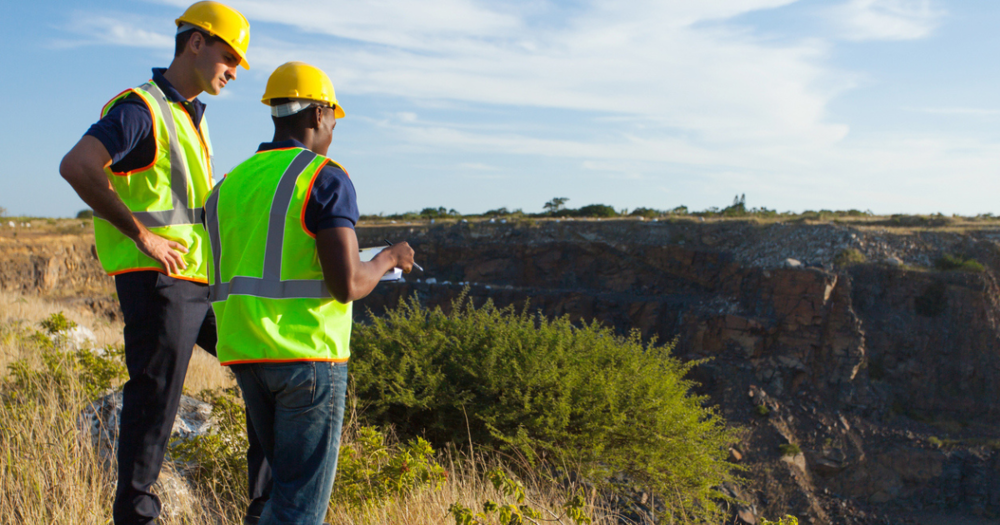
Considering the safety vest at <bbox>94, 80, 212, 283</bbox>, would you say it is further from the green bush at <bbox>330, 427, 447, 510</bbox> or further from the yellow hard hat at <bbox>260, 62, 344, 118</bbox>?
the green bush at <bbox>330, 427, 447, 510</bbox>

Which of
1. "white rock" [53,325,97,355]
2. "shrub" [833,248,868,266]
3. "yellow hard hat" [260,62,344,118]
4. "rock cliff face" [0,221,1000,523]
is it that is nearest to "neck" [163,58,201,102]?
"yellow hard hat" [260,62,344,118]

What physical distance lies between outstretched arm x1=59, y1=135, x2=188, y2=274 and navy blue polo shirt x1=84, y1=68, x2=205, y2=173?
0.04 metres

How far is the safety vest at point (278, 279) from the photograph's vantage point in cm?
176

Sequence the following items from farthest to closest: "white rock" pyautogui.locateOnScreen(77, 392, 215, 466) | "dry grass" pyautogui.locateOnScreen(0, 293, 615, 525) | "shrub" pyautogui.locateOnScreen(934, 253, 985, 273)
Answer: "shrub" pyautogui.locateOnScreen(934, 253, 985, 273) → "white rock" pyautogui.locateOnScreen(77, 392, 215, 466) → "dry grass" pyautogui.locateOnScreen(0, 293, 615, 525)

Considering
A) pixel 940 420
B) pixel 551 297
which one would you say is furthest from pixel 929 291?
pixel 551 297

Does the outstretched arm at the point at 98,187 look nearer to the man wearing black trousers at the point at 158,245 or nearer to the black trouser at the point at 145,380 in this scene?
the man wearing black trousers at the point at 158,245

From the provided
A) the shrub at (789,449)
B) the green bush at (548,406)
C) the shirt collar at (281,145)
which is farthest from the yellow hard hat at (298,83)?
the shrub at (789,449)

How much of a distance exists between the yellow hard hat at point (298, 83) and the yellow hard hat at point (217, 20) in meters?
0.64

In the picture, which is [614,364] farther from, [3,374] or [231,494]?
[3,374]

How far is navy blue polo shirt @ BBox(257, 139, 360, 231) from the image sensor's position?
1737mm

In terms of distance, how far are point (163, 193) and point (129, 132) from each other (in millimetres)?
293

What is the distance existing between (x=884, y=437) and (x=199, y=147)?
19670 millimetres

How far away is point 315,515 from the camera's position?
188 cm

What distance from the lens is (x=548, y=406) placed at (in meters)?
4.99
